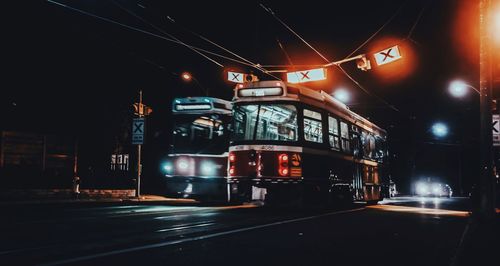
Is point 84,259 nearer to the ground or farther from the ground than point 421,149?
nearer to the ground

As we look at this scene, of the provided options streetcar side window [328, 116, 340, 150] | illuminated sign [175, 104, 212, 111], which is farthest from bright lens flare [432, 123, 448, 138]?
illuminated sign [175, 104, 212, 111]

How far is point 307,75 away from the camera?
2203 cm

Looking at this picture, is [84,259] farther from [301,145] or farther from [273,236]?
[301,145]

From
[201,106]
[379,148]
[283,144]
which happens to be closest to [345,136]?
[283,144]

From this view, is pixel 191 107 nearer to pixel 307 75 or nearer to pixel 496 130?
pixel 307 75

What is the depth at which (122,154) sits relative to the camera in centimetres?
3016

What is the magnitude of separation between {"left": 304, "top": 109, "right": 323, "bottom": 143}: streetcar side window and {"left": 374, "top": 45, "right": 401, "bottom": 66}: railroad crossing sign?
4442 millimetres

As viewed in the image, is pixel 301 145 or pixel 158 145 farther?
pixel 158 145

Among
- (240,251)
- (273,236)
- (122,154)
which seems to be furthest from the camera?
(122,154)

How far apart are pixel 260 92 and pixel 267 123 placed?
1.01 m

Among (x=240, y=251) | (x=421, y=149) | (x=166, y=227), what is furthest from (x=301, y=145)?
(x=421, y=149)

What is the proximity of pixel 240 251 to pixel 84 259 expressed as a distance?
7.58ft

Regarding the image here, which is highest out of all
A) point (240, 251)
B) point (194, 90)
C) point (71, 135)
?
point (194, 90)

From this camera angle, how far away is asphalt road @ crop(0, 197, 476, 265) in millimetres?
7191
